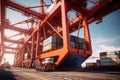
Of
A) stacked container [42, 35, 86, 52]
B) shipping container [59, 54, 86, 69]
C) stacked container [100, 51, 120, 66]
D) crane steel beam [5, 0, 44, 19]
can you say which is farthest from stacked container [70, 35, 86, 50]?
crane steel beam [5, 0, 44, 19]

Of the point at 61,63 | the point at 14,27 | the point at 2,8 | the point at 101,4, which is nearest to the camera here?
the point at 61,63

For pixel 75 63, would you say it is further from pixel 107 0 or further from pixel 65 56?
pixel 107 0

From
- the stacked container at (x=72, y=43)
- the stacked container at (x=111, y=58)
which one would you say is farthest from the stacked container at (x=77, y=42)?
the stacked container at (x=111, y=58)

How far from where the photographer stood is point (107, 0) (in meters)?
22.0

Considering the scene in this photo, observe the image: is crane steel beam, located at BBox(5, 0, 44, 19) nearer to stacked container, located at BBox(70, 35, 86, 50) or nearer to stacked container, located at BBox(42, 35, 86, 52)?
stacked container, located at BBox(42, 35, 86, 52)

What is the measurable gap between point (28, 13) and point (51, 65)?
602 inches

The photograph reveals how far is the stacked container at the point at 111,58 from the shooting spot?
28.5m

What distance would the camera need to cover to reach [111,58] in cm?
2942

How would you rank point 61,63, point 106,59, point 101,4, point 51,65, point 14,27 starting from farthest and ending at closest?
point 14,27
point 106,59
point 101,4
point 61,63
point 51,65

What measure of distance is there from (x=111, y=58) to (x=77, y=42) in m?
11.8

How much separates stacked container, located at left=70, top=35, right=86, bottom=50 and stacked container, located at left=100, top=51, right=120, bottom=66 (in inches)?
374

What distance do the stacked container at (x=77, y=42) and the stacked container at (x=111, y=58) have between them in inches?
374

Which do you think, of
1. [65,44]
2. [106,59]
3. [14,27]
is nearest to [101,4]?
[65,44]

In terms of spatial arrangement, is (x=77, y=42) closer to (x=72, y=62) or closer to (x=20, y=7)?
(x=72, y=62)
